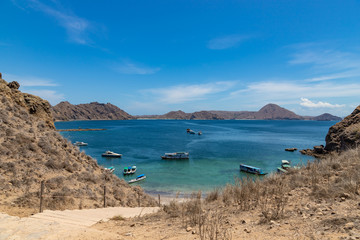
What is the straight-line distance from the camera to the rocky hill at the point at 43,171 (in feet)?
29.3

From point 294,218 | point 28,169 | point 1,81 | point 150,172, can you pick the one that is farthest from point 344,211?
point 150,172

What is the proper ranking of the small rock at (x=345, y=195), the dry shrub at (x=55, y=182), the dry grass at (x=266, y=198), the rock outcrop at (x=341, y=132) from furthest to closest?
the rock outcrop at (x=341, y=132) → the dry shrub at (x=55, y=182) → the small rock at (x=345, y=195) → the dry grass at (x=266, y=198)

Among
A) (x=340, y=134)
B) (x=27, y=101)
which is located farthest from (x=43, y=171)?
(x=340, y=134)

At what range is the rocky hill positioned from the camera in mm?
8919

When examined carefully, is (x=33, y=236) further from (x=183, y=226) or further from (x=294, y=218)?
(x=294, y=218)

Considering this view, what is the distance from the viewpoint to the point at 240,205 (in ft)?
21.4

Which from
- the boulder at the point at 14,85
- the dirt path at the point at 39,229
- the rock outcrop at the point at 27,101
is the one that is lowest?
the dirt path at the point at 39,229

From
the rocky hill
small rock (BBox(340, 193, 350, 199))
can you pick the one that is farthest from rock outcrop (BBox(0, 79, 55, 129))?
small rock (BBox(340, 193, 350, 199))

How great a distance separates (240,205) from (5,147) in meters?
12.9

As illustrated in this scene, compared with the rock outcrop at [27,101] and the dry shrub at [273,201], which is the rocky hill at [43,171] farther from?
the dry shrub at [273,201]

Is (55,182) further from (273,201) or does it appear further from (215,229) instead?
(273,201)

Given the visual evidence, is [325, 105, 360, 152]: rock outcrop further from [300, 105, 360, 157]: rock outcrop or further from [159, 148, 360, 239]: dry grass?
[159, 148, 360, 239]: dry grass

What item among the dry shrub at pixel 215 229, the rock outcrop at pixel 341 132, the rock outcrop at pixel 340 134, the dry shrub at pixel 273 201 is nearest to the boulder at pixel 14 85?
the dry shrub at pixel 215 229

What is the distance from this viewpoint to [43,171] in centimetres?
1098
